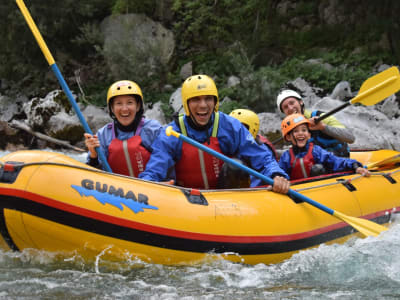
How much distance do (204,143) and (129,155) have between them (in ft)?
2.21

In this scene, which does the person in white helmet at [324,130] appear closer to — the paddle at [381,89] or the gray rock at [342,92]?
the paddle at [381,89]

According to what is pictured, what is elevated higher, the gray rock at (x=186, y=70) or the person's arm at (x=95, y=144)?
the gray rock at (x=186, y=70)

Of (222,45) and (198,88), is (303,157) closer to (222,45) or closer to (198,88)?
(198,88)

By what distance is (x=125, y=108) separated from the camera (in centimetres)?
363

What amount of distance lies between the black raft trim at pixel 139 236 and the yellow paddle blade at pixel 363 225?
18.8 inches

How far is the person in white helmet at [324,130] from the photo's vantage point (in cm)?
455

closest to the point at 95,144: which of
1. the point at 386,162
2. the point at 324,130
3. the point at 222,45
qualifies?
the point at 324,130

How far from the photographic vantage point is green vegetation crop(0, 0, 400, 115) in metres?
11.1

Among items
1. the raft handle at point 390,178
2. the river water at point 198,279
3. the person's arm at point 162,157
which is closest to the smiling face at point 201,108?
the person's arm at point 162,157

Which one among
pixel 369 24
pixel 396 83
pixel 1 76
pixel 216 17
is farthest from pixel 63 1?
pixel 396 83

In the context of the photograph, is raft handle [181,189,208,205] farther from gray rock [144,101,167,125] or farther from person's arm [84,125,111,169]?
gray rock [144,101,167,125]

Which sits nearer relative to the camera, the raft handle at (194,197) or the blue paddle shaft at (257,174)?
the raft handle at (194,197)

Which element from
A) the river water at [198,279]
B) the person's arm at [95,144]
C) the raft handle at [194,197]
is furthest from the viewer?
the person's arm at [95,144]

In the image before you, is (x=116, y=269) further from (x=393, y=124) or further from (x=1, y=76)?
(x=1, y=76)
